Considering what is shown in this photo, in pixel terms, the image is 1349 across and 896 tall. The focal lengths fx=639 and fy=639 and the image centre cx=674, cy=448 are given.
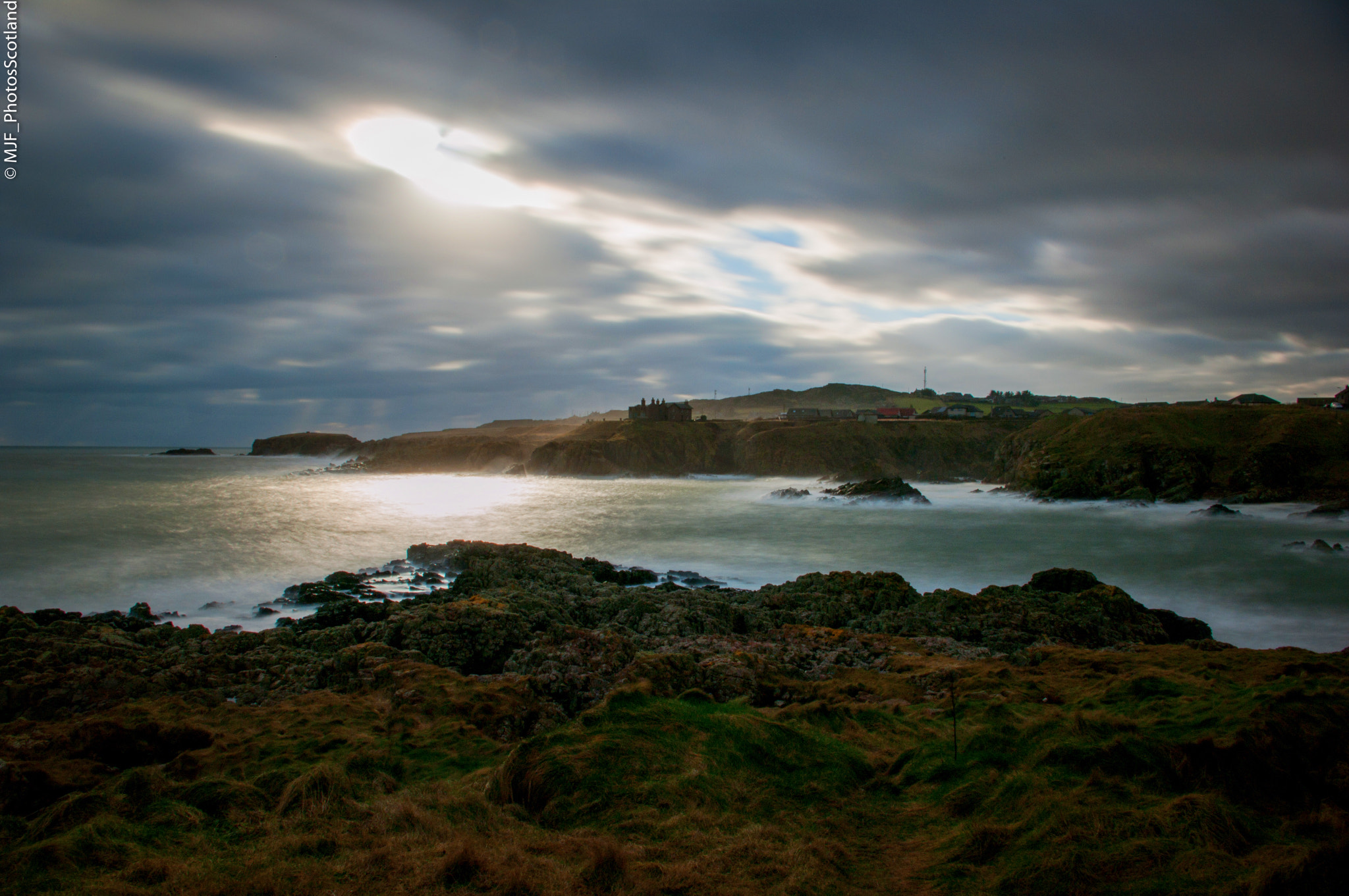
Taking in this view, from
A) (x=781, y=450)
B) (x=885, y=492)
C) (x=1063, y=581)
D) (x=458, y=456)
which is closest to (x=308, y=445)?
(x=458, y=456)

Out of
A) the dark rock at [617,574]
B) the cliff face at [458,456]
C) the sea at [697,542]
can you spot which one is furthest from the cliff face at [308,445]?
the dark rock at [617,574]

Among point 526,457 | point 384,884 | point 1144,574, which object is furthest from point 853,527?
point 526,457

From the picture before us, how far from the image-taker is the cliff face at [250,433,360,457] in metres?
145

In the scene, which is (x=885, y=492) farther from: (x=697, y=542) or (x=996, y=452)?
(x=996, y=452)

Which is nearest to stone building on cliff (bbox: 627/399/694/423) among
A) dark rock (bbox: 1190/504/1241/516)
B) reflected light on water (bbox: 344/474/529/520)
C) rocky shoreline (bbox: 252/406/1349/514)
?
rocky shoreline (bbox: 252/406/1349/514)

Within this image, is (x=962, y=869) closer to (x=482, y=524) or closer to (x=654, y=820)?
(x=654, y=820)

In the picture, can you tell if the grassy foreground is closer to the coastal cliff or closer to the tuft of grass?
the tuft of grass

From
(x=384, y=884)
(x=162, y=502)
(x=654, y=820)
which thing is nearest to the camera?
(x=384, y=884)

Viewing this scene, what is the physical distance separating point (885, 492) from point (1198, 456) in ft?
73.4

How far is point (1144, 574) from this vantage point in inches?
1047

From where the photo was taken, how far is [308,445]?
157 metres

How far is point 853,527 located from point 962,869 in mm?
37165

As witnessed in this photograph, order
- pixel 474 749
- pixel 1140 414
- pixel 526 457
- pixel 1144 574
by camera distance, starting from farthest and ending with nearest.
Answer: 1. pixel 526 457
2. pixel 1140 414
3. pixel 1144 574
4. pixel 474 749

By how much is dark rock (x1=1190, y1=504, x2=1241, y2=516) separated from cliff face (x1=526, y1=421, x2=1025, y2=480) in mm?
40096
